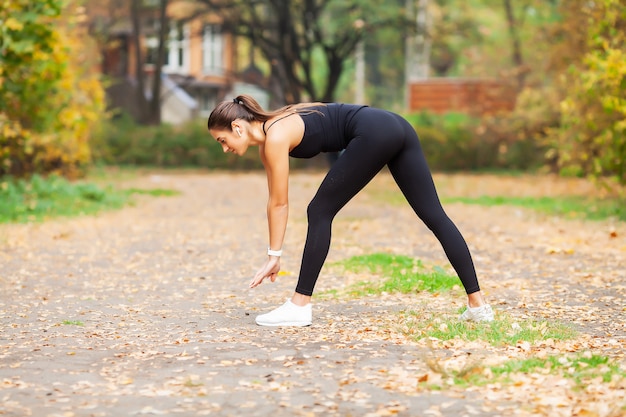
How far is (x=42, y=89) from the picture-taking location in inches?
582

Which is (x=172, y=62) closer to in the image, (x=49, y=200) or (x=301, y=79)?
(x=301, y=79)

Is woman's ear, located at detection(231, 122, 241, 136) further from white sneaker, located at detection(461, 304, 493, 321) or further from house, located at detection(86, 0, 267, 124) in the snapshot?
house, located at detection(86, 0, 267, 124)

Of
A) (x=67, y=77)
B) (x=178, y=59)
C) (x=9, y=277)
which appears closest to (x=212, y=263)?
(x=9, y=277)

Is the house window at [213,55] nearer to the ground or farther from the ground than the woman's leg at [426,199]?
A: farther from the ground

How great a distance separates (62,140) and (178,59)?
29044mm

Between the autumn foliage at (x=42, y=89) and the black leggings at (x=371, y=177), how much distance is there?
25.0ft

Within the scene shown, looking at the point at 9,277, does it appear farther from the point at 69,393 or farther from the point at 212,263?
the point at 69,393

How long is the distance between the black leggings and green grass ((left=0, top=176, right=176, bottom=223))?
25.7ft

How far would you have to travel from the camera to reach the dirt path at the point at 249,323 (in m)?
4.20

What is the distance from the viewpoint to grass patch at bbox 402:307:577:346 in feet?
17.5

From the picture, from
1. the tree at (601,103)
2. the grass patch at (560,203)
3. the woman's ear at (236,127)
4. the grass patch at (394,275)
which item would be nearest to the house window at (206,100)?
the grass patch at (560,203)

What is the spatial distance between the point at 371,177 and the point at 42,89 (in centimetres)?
1028

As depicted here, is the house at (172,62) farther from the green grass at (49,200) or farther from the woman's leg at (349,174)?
the woman's leg at (349,174)

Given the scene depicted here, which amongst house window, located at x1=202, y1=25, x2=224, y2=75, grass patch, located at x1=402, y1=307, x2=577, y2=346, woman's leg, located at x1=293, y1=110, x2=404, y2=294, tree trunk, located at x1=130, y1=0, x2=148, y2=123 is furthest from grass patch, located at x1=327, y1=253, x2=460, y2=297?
house window, located at x1=202, y1=25, x2=224, y2=75
